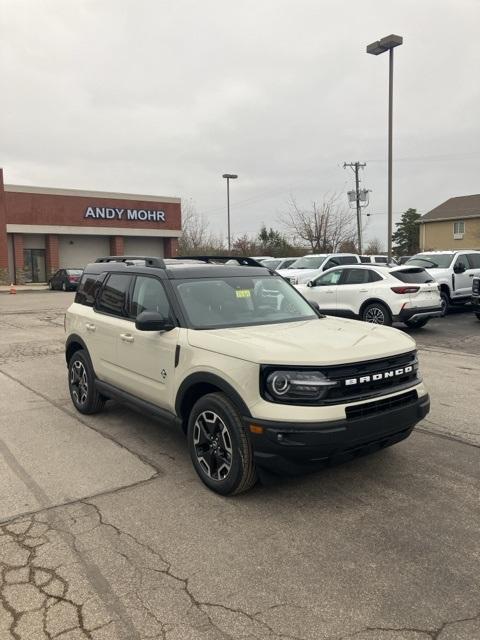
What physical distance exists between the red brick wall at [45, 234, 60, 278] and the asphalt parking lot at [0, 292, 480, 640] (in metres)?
35.9

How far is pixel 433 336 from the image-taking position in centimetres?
1205

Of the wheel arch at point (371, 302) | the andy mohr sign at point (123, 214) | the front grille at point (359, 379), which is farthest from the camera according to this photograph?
the andy mohr sign at point (123, 214)

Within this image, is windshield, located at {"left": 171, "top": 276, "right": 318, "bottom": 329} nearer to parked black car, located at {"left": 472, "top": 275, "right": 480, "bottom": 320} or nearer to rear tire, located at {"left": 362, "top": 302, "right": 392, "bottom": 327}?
rear tire, located at {"left": 362, "top": 302, "right": 392, "bottom": 327}

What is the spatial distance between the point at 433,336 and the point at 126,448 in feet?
29.6

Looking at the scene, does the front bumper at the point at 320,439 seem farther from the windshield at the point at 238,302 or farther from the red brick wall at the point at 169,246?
the red brick wall at the point at 169,246

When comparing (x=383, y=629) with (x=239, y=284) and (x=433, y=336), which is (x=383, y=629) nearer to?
(x=239, y=284)

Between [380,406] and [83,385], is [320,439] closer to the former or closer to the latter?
[380,406]

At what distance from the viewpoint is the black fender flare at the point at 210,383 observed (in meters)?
3.60

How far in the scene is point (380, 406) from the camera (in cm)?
369

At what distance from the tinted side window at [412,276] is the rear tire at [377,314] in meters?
0.76

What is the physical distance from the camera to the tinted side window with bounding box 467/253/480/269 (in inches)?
629

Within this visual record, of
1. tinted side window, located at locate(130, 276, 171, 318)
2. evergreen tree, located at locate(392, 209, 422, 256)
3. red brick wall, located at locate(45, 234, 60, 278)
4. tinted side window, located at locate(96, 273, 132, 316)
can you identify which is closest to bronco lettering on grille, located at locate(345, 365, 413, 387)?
tinted side window, located at locate(130, 276, 171, 318)

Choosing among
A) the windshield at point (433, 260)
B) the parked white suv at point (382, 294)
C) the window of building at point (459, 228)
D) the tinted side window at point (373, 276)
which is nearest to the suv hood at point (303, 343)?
the parked white suv at point (382, 294)

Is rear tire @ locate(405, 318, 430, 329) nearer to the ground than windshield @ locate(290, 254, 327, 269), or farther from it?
nearer to the ground
